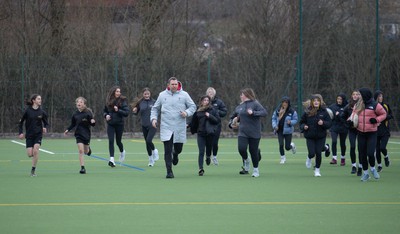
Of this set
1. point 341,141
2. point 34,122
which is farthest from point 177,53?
point 34,122

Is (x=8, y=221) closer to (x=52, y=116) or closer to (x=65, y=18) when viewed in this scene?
(x=52, y=116)

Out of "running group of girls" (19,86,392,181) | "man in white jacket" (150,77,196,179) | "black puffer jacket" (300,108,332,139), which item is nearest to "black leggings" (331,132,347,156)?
"running group of girls" (19,86,392,181)

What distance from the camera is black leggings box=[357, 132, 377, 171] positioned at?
17.1 m

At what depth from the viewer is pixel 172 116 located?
59.4 feet

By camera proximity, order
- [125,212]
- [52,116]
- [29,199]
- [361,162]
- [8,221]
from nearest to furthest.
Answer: [8,221] < [125,212] < [29,199] < [361,162] < [52,116]

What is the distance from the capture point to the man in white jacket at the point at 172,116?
59.0 ft

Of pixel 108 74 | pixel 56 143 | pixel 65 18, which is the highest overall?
pixel 65 18

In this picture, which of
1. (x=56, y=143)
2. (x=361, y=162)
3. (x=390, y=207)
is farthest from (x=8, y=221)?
(x=56, y=143)

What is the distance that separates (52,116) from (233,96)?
7.52 m

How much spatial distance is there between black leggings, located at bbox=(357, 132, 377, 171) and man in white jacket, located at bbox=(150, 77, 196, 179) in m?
3.47

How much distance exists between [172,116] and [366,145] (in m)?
3.96

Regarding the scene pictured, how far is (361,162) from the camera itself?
17.6 m

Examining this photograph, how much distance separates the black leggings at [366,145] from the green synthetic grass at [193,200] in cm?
47

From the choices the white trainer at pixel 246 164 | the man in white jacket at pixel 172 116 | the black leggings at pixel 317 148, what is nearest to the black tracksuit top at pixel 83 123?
the man in white jacket at pixel 172 116
